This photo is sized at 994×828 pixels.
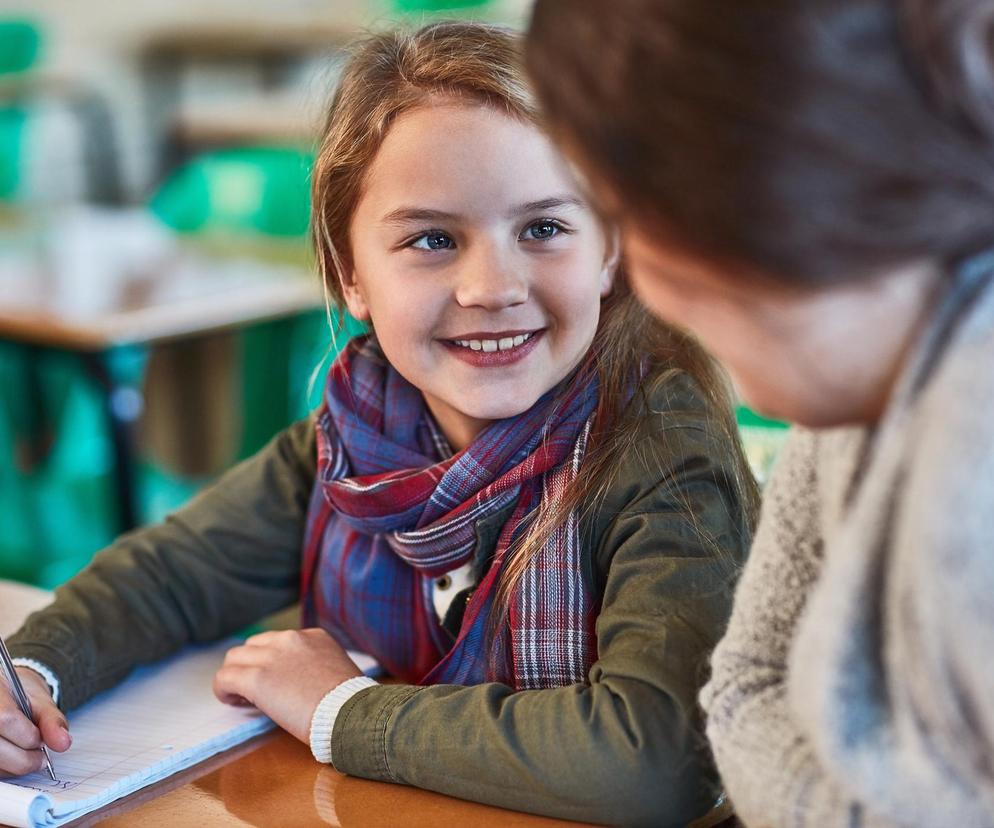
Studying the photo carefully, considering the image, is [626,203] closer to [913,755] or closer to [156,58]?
[913,755]

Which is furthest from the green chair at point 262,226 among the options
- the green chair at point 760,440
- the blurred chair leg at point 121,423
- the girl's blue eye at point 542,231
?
the girl's blue eye at point 542,231

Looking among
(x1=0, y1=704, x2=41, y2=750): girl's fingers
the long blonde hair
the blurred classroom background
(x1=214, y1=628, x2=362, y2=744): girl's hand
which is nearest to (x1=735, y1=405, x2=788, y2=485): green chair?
the blurred classroom background

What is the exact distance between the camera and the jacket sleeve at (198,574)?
1.20m

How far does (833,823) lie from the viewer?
713 millimetres

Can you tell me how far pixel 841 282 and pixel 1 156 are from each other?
161 inches

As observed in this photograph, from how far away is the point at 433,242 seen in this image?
3.65 feet

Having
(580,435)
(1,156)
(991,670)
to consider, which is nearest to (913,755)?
(991,670)

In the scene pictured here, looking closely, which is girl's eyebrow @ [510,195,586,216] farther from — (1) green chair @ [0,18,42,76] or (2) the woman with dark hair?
(1) green chair @ [0,18,42,76]

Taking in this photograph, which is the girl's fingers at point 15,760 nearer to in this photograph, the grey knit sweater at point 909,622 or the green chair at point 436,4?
the grey knit sweater at point 909,622

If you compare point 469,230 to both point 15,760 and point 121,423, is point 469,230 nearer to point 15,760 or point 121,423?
point 15,760

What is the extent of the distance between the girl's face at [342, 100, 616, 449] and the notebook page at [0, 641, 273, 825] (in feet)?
1.06

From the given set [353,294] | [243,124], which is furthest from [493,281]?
[243,124]

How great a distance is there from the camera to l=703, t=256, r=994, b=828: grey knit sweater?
595 mm

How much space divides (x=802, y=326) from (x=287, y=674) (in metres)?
0.58
